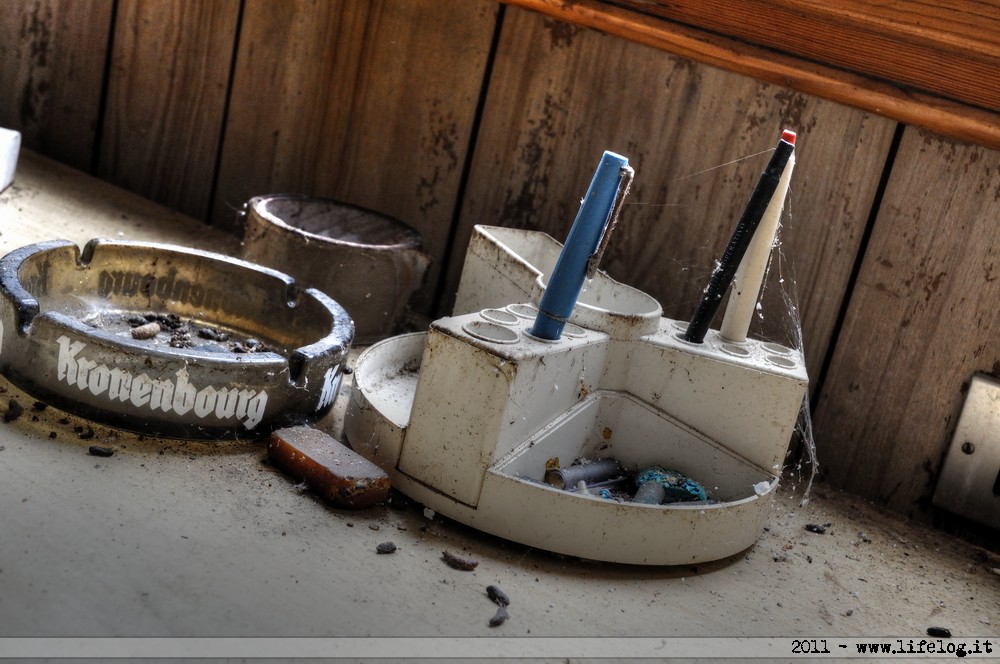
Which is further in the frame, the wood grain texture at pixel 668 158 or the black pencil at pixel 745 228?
the wood grain texture at pixel 668 158

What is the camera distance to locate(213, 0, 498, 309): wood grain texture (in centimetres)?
191

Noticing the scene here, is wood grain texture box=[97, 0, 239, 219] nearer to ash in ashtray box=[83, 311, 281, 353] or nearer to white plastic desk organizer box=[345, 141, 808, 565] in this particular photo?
ash in ashtray box=[83, 311, 281, 353]

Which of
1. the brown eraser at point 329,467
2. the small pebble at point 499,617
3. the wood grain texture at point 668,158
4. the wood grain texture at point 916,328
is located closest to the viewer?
the small pebble at point 499,617

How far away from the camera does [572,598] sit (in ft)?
3.65

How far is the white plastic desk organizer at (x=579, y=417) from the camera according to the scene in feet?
3.88

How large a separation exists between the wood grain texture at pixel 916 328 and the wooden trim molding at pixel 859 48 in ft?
0.20

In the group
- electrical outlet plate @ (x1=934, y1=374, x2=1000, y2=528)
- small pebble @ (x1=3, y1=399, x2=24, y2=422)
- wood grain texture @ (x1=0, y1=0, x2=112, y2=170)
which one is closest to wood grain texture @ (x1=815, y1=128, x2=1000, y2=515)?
electrical outlet plate @ (x1=934, y1=374, x2=1000, y2=528)

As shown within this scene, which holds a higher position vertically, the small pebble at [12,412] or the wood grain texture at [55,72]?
the wood grain texture at [55,72]

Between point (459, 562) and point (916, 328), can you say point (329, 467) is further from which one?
point (916, 328)

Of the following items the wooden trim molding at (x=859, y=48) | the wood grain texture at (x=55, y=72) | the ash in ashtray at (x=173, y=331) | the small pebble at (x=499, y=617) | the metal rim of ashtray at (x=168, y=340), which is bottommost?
the small pebble at (x=499, y=617)

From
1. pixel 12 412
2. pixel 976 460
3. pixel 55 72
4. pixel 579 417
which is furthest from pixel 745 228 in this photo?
pixel 55 72

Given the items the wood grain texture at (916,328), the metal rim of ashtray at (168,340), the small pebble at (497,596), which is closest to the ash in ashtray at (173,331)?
the metal rim of ashtray at (168,340)

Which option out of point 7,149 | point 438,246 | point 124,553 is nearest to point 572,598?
point 124,553

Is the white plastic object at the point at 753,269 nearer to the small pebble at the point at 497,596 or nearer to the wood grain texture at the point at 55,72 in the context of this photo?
the small pebble at the point at 497,596
